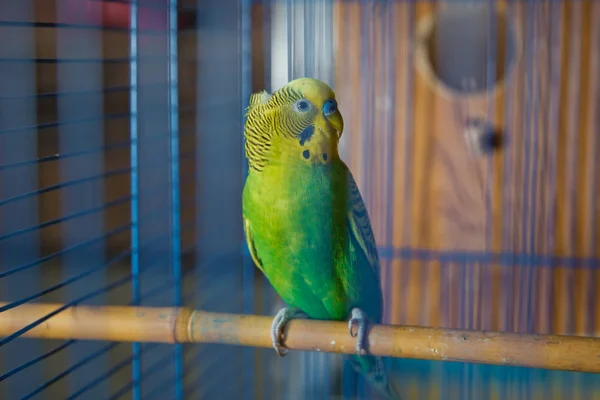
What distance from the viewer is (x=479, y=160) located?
0.78m

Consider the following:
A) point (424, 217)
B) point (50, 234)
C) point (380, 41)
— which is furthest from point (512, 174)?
point (50, 234)

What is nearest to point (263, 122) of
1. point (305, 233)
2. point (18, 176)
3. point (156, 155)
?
point (305, 233)

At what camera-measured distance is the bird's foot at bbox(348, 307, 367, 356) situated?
0.67m

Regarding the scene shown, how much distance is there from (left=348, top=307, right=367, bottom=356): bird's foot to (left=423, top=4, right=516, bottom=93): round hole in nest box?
300mm

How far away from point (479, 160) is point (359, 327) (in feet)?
0.92

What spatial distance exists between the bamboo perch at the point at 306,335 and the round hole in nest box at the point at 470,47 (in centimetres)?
30

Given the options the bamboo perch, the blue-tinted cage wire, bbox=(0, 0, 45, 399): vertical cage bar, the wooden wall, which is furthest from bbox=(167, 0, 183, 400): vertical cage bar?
bbox=(0, 0, 45, 399): vertical cage bar

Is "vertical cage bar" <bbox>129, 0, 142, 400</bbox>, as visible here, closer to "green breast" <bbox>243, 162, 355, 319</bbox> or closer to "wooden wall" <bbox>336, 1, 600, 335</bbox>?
"green breast" <bbox>243, 162, 355, 319</bbox>

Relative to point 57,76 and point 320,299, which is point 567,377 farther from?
point 57,76

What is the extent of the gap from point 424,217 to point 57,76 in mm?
1345

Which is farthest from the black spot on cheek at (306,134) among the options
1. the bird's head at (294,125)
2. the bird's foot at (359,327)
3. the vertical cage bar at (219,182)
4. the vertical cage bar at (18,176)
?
the vertical cage bar at (18,176)

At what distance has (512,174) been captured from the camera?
841 millimetres

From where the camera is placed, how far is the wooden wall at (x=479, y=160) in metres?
0.72

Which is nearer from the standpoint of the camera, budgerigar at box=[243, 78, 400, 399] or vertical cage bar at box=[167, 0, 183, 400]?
budgerigar at box=[243, 78, 400, 399]
